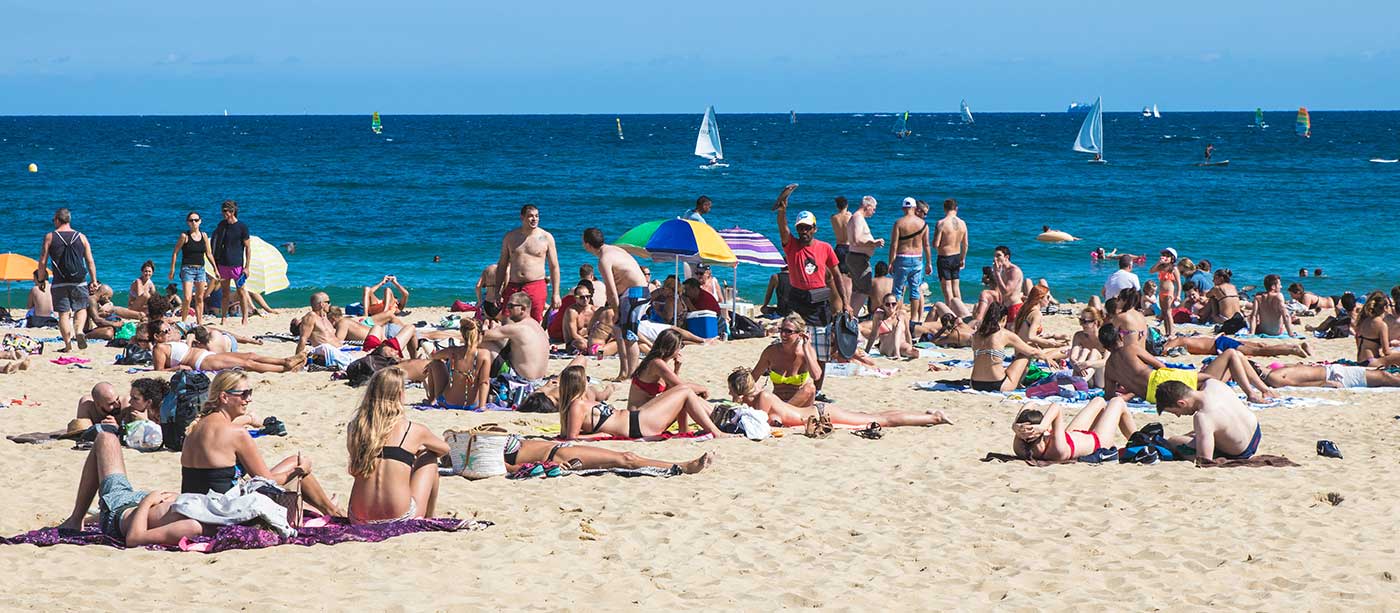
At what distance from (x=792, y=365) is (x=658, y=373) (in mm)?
1083

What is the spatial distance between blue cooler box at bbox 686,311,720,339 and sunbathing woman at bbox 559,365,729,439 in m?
4.05

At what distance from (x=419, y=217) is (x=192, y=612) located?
2852 centimetres

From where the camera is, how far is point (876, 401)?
31.9 feet

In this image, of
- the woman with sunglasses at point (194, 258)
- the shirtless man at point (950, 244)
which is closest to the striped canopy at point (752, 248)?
the shirtless man at point (950, 244)

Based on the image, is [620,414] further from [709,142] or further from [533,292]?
[709,142]

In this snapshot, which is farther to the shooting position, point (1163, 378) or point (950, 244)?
point (950, 244)

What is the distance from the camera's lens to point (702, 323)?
40.2ft

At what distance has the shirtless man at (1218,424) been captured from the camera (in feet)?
23.7

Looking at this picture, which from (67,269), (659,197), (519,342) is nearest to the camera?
(519,342)

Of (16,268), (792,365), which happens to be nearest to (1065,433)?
(792,365)

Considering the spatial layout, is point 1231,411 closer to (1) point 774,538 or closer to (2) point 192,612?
(1) point 774,538

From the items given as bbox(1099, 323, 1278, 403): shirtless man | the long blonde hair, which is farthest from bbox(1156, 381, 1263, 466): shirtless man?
the long blonde hair

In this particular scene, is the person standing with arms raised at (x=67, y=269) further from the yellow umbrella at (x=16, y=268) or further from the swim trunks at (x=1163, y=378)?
the swim trunks at (x=1163, y=378)

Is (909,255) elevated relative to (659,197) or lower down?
elevated
